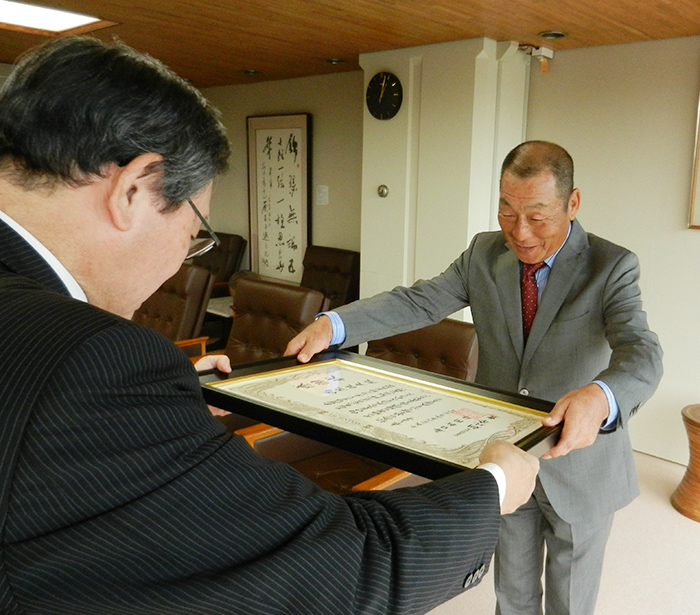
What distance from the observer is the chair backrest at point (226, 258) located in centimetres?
596

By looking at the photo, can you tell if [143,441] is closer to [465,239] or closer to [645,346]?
[645,346]

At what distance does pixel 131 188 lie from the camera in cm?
75

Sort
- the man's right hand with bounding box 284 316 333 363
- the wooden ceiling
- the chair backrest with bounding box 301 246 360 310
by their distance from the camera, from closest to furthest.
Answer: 1. the man's right hand with bounding box 284 316 333 363
2. the wooden ceiling
3. the chair backrest with bounding box 301 246 360 310

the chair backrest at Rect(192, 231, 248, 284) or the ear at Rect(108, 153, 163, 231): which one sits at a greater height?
the ear at Rect(108, 153, 163, 231)

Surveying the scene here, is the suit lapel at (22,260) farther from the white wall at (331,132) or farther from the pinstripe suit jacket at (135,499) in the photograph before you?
the white wall at (331,132)

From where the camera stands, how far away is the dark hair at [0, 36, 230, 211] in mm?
718

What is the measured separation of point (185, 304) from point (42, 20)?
1795mm

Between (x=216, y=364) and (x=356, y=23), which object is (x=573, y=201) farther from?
(x=356, y=23)

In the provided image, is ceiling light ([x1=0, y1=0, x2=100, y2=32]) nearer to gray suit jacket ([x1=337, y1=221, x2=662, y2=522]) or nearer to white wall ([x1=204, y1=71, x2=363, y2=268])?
white wall ([x1=204, y1=71, x2=363, y2=268])

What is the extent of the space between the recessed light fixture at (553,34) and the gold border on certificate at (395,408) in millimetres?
2664

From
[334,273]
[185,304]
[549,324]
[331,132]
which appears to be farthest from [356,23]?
[549,324]

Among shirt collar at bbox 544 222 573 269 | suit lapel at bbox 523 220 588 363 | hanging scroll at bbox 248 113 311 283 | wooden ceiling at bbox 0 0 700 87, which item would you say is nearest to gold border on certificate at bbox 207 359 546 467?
suit lapel at bbox 523 220 588 363

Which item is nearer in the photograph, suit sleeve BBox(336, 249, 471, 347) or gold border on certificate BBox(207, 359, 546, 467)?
gold border on certificate BBox(207, 359, 546, 467)

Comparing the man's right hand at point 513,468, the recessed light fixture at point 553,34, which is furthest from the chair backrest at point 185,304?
the man's right hand at point 513,468
